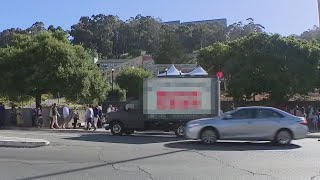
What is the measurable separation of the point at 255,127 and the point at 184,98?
556cm

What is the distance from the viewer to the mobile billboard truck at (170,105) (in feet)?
74.3

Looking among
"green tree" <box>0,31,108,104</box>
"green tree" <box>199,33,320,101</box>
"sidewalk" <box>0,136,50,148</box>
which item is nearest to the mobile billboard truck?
"sidewalk" <box>0,136,50,148</box>

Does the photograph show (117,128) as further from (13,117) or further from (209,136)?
(13,117)

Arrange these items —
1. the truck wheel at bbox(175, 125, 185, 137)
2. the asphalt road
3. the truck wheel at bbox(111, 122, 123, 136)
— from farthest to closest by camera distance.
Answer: the truck wheel at bbox(111, 122, 123, 136), the truck wheel at bbox(175, 125, 185, 137), the asphalt road

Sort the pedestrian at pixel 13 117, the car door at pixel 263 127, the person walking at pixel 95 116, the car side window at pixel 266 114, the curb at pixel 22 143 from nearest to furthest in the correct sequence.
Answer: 1. the curb at pixel 22 143
2. the car door at pixel 263 127
3. the car side window at pixel 266 114
4. the person walking at pixel 95 116
5. the pedestrian at pixel 13 117

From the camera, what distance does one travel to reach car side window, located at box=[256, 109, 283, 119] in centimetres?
1812

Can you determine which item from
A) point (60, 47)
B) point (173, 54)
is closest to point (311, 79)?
point (60, 47)

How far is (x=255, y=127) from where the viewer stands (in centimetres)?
1798

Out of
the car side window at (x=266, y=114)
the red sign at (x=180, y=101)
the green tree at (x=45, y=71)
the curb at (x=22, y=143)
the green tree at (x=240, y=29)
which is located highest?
the green tree at (x=240, y=29)

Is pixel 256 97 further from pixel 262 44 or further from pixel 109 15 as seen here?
pixel 109 15

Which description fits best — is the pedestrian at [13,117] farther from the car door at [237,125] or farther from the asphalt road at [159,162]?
the car door at [237,125]

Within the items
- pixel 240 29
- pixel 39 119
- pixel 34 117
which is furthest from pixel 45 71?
pixel 240 29

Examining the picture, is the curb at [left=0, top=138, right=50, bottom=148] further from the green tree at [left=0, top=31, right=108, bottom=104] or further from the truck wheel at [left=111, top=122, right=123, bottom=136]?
the green tree at [left=0, top=31, right=108, bottom=104]

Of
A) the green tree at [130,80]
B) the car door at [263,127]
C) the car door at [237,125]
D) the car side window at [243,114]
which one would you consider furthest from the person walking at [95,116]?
the green tree at [130,80]
